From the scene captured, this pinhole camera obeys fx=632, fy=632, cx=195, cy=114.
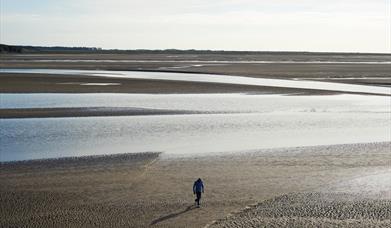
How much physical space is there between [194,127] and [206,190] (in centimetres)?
1232

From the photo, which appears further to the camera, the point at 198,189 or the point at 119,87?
Answer: the point at 119,87

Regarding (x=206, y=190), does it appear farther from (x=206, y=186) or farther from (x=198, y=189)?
(x=198, y=189)

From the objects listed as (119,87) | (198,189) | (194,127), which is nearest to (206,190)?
(198,189)

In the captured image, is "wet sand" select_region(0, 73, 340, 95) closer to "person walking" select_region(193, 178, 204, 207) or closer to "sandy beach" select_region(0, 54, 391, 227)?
"sandy beach" select_region(0, 54, 391, 227)

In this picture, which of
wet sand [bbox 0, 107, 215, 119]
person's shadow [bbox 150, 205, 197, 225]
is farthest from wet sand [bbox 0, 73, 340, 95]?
person's shadow [bbox 150, 205, 197, 225]

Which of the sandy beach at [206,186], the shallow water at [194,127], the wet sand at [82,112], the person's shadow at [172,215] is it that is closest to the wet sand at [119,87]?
the shallow water at [194,127]

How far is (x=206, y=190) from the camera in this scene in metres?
19.3

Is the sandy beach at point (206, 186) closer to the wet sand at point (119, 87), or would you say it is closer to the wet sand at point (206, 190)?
the wet sand at point (206, 190)

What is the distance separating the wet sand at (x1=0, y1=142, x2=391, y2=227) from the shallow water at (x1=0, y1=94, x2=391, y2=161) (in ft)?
6.69

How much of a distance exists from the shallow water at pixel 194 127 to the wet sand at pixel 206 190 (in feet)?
6.69

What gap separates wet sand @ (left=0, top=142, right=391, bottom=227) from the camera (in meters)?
16.4

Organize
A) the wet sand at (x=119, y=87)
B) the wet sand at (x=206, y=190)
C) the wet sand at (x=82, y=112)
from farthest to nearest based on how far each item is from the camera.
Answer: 1. the wet sand at (x=119, y=87)
2. the wet sand at (x=82, y=112)
3. the wet sand at (x=206, y=190)

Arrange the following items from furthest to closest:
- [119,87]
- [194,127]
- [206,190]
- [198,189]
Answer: [119,87]
[194,127]
[206,190]
[198,189]

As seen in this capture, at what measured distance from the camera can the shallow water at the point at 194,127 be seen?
1033 inches
